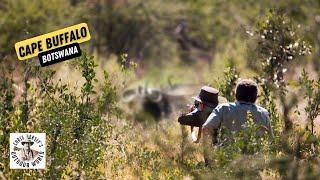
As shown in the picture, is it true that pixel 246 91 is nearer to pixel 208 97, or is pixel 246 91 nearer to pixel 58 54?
pixel 208 97

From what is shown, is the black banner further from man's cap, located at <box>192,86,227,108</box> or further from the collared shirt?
the collared shirt

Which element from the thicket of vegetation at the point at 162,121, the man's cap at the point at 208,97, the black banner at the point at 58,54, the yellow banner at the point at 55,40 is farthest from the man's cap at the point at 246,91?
the black banner at the point at 58,54

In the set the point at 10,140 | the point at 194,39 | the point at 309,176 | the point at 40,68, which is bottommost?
the point at 309,176

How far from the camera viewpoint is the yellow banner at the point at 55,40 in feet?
24.4

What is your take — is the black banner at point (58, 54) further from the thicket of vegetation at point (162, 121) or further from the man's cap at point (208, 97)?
the man's cap at point (208, 97)

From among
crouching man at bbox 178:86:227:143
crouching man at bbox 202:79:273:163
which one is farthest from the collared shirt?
crouching man at bbox 178:86:227:143

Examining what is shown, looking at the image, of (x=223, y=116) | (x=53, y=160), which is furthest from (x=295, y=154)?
(x=53, y=160)

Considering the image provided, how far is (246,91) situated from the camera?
677cm

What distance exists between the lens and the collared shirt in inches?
263

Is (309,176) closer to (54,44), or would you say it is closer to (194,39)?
(54,44)

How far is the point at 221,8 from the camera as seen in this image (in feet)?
122

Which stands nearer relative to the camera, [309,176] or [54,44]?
[309,176]

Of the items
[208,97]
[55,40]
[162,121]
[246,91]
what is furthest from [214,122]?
[162,121]

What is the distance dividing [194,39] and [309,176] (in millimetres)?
34376
